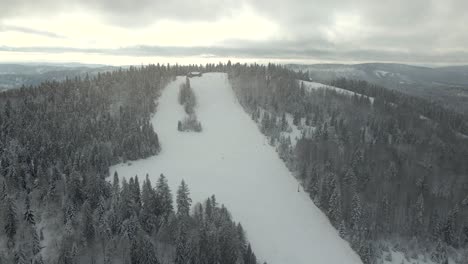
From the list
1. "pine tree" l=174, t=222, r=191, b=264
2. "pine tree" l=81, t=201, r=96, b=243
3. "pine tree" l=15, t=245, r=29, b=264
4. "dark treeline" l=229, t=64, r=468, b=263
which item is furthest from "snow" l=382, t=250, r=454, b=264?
"pine tree" l=15, t=245, r=29, b=264

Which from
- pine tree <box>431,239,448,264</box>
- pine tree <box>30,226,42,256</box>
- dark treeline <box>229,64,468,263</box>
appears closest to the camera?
pine tree <box>30,226,42,256</box>

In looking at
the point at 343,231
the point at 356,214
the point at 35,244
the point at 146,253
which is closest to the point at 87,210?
the point at 35,244

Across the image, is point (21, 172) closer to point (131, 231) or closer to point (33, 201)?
point (33, 201)

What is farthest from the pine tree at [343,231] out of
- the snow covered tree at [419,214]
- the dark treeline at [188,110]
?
the dark treeline at [188,110]

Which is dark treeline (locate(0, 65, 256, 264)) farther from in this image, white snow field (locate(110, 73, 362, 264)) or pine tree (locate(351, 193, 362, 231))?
pine tree (locate(351, 193, 362, 231))

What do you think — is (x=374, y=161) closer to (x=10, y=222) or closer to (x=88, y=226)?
(x=88, y=226)

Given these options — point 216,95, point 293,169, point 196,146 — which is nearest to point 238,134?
point 196,146

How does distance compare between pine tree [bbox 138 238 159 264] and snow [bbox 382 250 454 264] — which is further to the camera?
snow [bbox 382 250 454 264]
